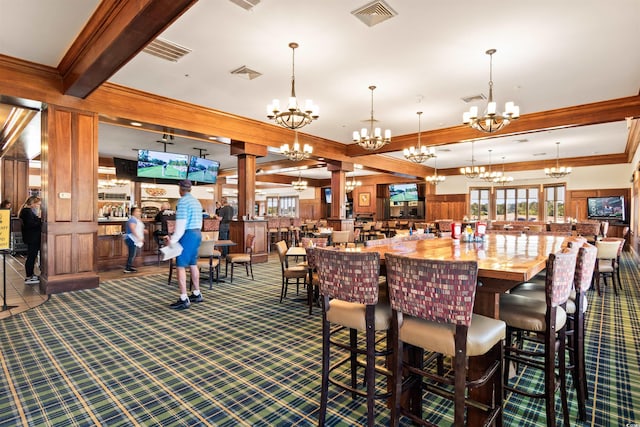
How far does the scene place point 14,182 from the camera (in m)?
10.0

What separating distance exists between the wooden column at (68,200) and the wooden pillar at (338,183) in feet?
20.9

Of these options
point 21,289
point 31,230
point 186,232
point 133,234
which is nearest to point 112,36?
point 186,232

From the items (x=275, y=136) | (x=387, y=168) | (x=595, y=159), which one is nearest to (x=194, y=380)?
(x=275, y=136)

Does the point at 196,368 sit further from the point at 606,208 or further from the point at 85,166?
the point at 606,208

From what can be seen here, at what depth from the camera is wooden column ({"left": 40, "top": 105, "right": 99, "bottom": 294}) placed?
16.5 ft

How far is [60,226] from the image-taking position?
5129 millimetres

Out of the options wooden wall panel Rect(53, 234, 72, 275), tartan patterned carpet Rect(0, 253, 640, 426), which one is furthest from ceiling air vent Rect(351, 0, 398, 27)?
wooden wall panel Rect(53, 234, 72, 275)

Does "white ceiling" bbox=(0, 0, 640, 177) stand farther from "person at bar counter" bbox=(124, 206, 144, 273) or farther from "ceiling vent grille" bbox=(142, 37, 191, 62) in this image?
"person at bar counter" bbox=(124, 206, 144, 273)

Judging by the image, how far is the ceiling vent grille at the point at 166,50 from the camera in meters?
4.19

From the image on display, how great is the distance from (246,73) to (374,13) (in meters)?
2.26

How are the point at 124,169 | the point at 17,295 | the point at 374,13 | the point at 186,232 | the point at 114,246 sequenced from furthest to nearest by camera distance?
the point at 124,169, the point at 114,246, the point at 17,295, the point at 186,232, the point at 374,13

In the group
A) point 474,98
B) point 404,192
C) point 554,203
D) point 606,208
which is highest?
point 474,98

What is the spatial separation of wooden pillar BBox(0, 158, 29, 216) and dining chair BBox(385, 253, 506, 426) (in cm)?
1219

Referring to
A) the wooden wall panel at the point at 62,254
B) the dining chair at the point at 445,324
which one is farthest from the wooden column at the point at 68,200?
the dining chair at the point at 445,324
